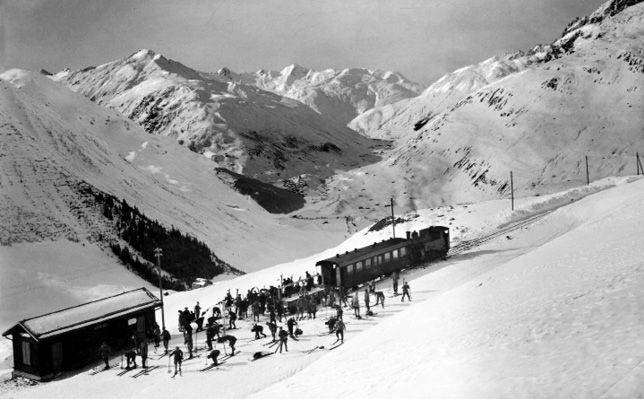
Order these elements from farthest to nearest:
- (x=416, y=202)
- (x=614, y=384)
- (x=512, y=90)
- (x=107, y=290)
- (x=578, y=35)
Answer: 1. (x=578, y=35)
2. (x=512, y=90)
3. (x=416, y=202)
4. (x=107, y=290)
5. (x=614, y=384)

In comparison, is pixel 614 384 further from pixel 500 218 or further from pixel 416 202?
pixel 416 202

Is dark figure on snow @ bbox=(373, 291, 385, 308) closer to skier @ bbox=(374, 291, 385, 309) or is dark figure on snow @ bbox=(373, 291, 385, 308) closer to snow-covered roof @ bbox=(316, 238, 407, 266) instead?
skier @ bbox=(374, 291, 385, 309)

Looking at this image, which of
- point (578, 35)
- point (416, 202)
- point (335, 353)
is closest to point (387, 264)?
point (335, 353)

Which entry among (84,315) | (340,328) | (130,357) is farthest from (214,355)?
(84,315)

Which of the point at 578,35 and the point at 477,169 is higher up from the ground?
the point at 578,35

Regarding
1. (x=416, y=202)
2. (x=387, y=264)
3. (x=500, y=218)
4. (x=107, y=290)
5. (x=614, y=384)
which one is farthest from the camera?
(x=416, y=202)

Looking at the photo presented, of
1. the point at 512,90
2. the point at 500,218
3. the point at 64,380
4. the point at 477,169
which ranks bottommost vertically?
the point at 64,380

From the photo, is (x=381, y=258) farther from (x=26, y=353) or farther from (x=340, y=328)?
(x=26, y=353)

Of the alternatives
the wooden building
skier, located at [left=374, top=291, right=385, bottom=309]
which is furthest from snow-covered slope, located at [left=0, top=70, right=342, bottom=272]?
skier, located at [left=374, top=291, right=385, bottom=309]
